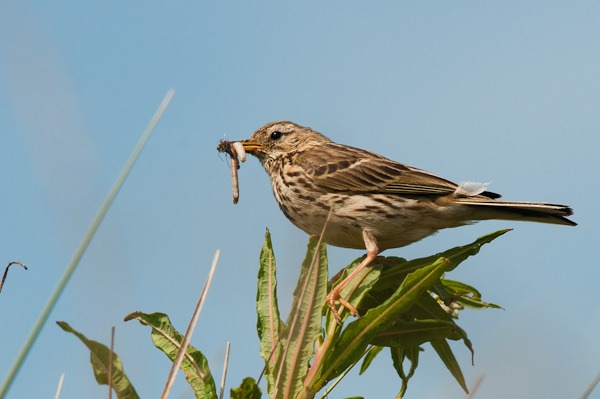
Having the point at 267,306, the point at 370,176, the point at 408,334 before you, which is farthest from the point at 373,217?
the point at 267,306

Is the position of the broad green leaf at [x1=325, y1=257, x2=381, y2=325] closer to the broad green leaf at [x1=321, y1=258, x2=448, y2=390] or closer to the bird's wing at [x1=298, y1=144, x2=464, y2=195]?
the broad green leaf at [x1=321, y1=258, x2=448, y2=390]

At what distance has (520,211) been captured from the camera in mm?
5309

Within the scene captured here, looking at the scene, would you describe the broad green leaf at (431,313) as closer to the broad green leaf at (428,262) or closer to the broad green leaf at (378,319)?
the broad green leaf at (428,262)

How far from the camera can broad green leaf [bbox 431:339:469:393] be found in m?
3.33

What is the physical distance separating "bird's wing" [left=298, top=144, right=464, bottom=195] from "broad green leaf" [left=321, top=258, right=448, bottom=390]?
9.50 feet

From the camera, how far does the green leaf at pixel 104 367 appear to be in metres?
2.59

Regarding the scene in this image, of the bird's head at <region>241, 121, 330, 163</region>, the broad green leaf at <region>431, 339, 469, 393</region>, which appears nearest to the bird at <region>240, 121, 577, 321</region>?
the bird's head at <region>241, 121, 330, 163</region>

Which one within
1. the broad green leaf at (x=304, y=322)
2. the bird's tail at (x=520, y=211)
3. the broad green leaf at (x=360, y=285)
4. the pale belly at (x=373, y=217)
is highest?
the bird's tail at (x=520, y=211)

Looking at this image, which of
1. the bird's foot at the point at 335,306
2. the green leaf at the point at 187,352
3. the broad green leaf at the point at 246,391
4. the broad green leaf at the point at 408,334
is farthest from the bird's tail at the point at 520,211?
the broad green leaf at the point at 246,391

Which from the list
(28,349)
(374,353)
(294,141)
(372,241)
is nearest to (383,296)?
(374,353)

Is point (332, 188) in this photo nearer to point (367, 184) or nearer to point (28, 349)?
point (367, 184)

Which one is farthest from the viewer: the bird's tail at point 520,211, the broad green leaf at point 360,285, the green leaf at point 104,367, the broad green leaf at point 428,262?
the bird's tail at point 520,211

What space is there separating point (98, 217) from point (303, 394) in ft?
3.33

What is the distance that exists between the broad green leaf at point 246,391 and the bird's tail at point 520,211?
2880mm
